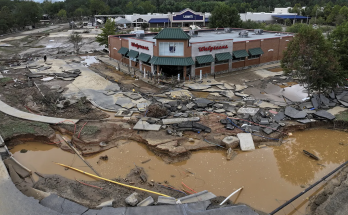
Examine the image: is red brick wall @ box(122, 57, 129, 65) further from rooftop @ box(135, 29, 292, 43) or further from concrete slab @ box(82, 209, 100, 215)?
concrete slab @ box(82, 209, 100, 215)

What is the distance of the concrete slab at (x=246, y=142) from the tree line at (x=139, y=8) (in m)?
71.6

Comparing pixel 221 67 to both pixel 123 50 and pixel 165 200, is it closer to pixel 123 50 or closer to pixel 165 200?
pixel 123 50

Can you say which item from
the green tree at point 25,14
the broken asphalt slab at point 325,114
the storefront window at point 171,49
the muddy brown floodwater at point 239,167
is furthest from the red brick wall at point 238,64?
the green tree at point 25,14

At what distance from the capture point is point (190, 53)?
1256 inches

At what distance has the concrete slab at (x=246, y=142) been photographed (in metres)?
17.6

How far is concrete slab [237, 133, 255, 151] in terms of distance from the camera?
1762cm

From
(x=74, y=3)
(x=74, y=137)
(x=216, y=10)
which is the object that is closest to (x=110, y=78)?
(x=74, y=137)

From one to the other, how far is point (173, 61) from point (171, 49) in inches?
62.6

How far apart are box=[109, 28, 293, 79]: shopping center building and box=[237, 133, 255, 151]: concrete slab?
14919mm

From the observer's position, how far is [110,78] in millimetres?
34250

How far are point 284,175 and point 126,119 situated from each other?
12.3 metres

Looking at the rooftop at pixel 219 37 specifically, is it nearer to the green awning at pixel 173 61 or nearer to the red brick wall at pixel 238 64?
the red brick wall at pixel 238 64

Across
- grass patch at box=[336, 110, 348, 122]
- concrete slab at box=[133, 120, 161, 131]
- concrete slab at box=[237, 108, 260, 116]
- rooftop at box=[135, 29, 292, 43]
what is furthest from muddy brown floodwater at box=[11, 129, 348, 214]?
rooftop at box=[135, 29, 292, 43]

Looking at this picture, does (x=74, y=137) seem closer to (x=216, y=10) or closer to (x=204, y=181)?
(x=204, y=181)
